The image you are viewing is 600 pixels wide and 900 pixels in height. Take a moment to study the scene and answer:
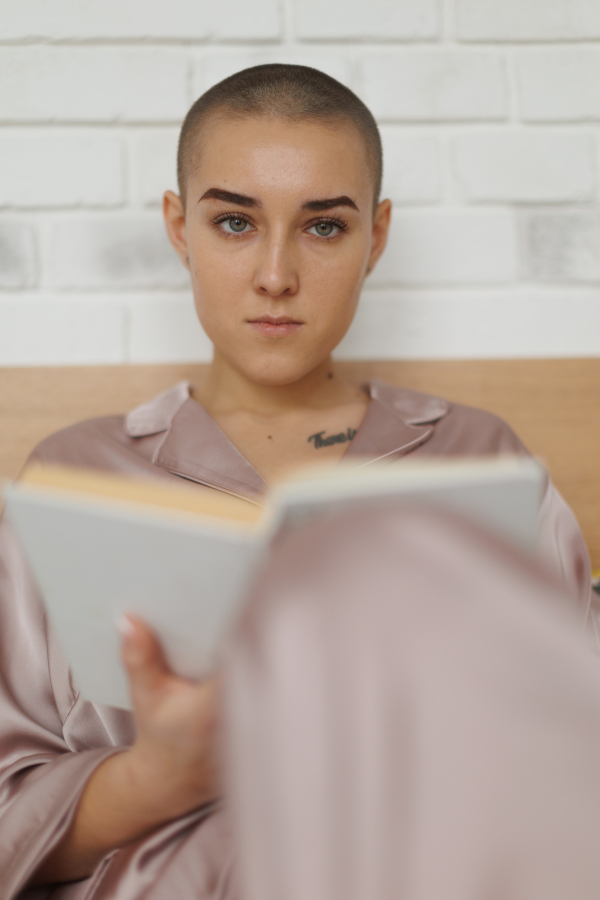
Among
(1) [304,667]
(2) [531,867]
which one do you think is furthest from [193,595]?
(2) [531,867]

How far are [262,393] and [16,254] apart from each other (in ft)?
1.41

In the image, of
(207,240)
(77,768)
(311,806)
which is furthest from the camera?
(207,240)

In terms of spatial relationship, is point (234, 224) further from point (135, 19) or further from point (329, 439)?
point (135, 19)

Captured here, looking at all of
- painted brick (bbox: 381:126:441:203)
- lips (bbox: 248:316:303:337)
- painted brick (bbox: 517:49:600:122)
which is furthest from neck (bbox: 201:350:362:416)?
painted brick (bbox: 517:49:600:122)

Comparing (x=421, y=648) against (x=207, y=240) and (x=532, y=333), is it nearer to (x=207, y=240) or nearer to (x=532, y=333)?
(x=207, y=240)

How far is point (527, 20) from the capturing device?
1100 millimetres

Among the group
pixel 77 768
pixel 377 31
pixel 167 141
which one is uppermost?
pixel 377 31

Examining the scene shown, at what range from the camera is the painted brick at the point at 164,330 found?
109cm

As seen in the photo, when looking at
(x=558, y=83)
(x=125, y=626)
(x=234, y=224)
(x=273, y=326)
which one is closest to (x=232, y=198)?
(x=234, y=224)

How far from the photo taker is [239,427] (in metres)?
0.93

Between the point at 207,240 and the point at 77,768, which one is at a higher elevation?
the point at 207,240

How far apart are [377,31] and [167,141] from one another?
34cm

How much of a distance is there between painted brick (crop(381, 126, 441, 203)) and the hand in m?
0.82

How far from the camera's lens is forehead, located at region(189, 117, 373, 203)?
806 millimetres
